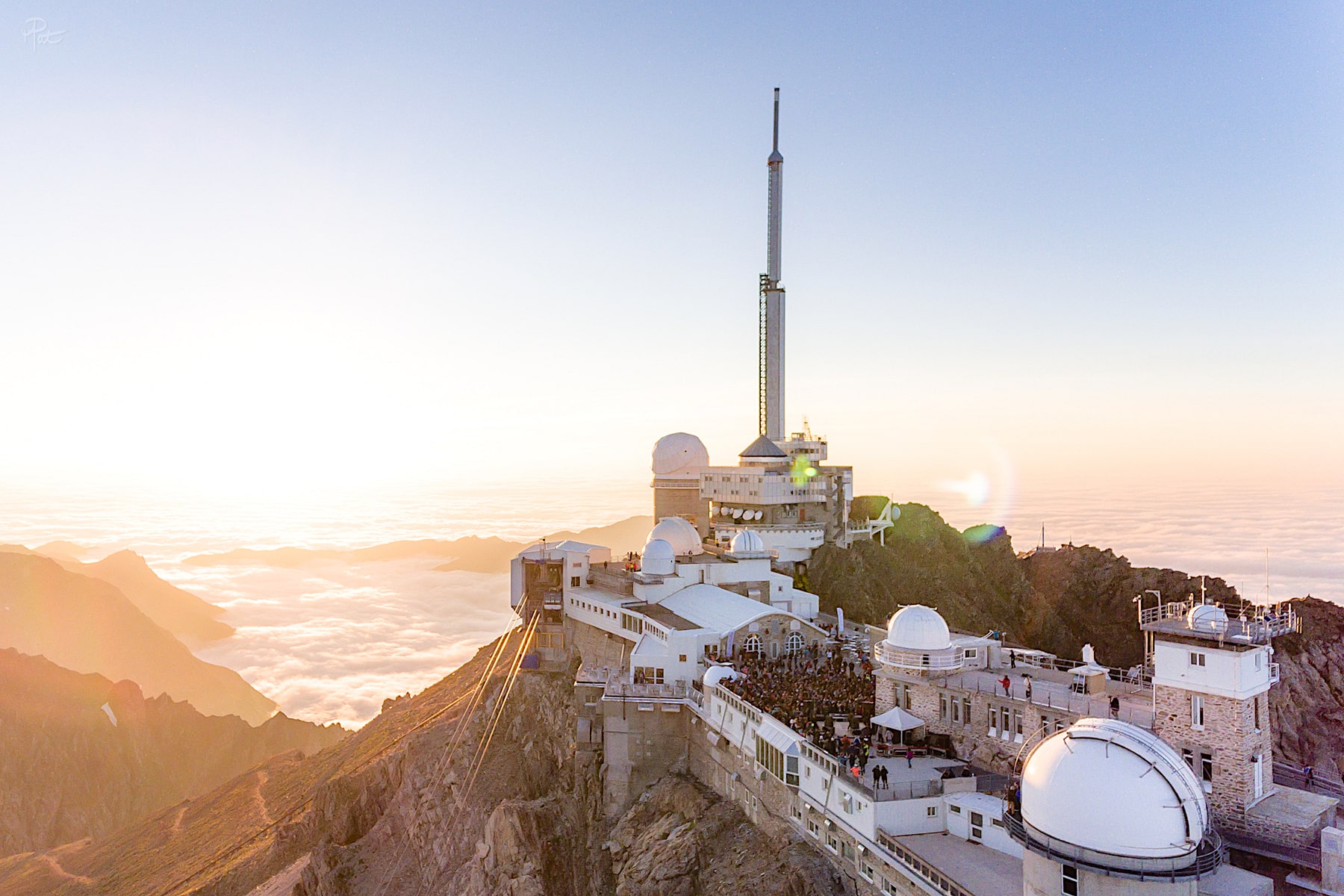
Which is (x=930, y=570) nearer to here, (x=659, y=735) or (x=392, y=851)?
(x=659, y=735)

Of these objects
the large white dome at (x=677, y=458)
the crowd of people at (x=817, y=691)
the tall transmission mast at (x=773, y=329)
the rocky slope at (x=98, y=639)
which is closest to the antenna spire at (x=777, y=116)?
the tall transmission mast at (x=773, y=329)

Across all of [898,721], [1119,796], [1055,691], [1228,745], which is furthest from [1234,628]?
[898,721]

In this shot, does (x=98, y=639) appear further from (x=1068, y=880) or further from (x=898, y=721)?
(x=1068, y=880)

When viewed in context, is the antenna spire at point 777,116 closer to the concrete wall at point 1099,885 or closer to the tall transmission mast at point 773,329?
the tall transmission mast at point 773,329

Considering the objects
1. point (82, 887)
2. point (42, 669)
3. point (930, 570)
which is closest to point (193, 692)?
point (42, 669)

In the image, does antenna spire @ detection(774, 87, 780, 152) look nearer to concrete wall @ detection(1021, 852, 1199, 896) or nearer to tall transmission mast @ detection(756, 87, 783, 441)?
tall transmission mast @ detection(756, 87, 783, 441)
